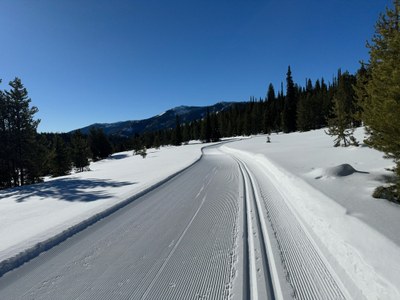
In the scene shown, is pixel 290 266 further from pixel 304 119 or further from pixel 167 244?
pixel 304 119

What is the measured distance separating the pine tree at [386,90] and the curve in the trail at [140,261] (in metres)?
3.99

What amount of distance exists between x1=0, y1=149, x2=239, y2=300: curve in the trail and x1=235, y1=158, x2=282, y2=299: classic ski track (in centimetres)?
27

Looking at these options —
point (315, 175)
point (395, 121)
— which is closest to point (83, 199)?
point (315, 175)

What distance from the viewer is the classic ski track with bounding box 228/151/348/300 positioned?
10.3 feet

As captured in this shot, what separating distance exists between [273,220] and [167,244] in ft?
8.37

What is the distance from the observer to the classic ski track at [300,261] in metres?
3.15

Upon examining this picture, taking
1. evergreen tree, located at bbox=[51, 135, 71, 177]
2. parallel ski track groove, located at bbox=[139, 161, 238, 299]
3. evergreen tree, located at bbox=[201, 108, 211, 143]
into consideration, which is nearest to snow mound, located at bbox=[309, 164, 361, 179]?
parallel ski track groove, located at bbox=[139, 161, 238, 299]

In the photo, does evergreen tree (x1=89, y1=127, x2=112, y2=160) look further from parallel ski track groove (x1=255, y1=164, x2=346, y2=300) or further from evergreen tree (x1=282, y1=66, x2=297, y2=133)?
parallel ski track groove (x1=255, y1=164, x2=346, y2=300)

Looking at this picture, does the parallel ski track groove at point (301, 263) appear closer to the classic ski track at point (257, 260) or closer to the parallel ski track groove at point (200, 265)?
the classic ski track at point (257, 260)

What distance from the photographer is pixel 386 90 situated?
18.7ft

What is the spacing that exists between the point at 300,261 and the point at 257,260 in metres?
0.68

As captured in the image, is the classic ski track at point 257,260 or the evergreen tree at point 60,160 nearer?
the classic ski track at point 257,260

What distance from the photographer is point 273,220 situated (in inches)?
224

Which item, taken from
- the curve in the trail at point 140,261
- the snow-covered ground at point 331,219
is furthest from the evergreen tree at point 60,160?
the curve in the trail at point 140,261
